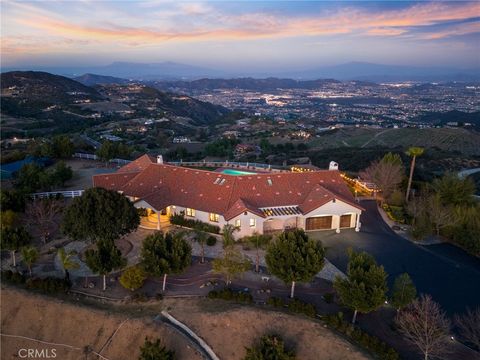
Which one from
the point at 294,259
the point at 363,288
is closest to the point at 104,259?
the point at 294,259

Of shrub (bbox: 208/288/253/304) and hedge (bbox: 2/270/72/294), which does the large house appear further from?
hedge (bbox: 2/270/72/294)

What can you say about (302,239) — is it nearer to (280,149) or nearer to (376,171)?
(376,171)

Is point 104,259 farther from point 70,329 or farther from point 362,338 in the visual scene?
point 362,338

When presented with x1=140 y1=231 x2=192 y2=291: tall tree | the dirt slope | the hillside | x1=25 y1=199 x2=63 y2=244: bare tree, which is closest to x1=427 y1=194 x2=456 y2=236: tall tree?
the hillside

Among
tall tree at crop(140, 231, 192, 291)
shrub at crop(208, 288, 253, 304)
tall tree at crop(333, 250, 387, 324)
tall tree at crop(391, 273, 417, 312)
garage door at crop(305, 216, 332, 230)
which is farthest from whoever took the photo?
garage door at crop(305, 216, 332, 230)

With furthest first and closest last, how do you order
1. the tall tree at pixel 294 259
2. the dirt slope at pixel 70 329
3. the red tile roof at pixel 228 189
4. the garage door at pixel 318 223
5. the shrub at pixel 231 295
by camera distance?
the garage door at pixel 318 223 < the red tile roof at pixel 228 189 < the shrub at pixel 231 295 < the tall tree at pixel 294 259 < the dirt slope at pixel 70 329

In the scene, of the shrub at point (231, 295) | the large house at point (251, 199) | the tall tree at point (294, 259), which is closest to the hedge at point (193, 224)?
the large house at point (251, 199)

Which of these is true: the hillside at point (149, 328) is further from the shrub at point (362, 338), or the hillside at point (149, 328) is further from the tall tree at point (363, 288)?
the tall tree at point (363, 288)

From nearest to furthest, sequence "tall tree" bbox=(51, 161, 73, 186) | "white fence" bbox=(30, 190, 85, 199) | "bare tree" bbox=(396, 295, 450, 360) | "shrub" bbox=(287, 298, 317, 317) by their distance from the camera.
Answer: "bare tree" bbox=(396, 295, 450, 360) < "shrub" bbox=(287, 298, 317, 317) < "white fence" bbox=(30, 190, 85, 199) < "tall tree" bbox=(51, 161, 73, 186)
